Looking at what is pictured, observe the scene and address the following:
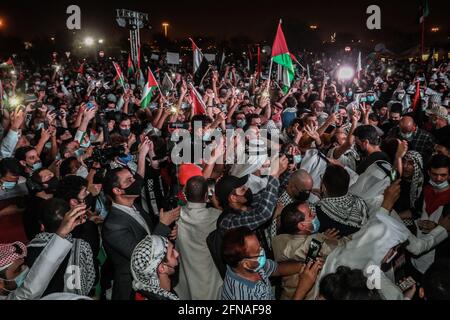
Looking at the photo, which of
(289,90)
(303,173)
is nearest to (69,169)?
(303,173)

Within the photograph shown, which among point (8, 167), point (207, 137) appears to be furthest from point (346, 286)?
point (207, 137)

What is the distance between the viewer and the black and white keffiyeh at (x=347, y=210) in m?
3.57

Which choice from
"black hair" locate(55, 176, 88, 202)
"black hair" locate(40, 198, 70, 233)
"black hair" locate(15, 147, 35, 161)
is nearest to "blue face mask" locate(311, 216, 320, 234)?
"black hair" locate(40, 198, 70, 233)

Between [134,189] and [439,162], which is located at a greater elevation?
[439,162]

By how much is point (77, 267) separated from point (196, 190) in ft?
3.99

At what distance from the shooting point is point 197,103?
27.9 feet

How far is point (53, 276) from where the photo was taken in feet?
10.2

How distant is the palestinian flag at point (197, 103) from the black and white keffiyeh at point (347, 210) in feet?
16.9

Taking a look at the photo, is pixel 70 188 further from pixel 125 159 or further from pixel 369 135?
pixel 369 135

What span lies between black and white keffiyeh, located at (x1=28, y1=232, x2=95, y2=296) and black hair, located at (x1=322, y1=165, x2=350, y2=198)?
2.37m

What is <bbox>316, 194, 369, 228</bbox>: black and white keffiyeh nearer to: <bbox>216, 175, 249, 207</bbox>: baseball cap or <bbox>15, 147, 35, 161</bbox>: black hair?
<bbox>216, 175, 249, 207</bbox>: baseball cap

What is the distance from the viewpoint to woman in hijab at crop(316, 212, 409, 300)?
265cm

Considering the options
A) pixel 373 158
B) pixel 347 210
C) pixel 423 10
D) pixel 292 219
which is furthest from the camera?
pixel 423 10
